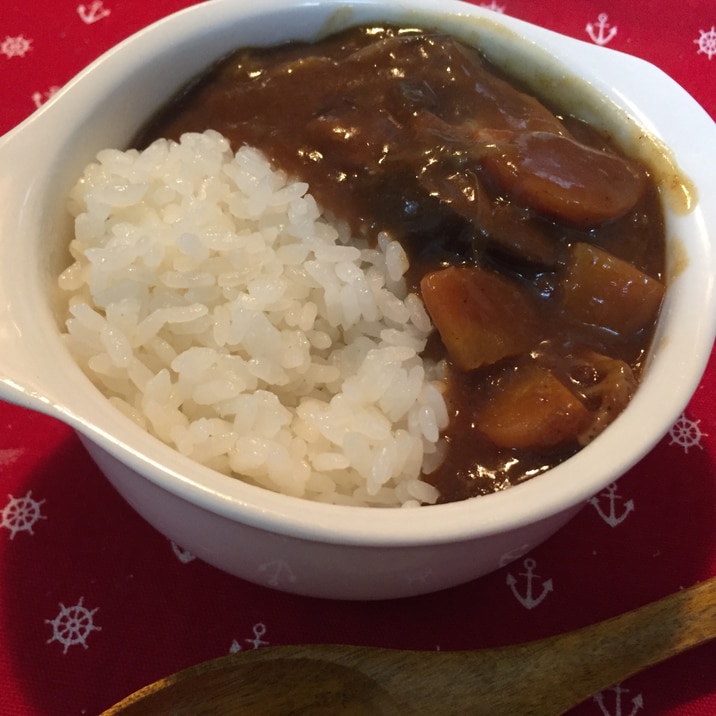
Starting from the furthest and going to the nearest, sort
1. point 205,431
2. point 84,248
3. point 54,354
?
point 84,248
point 205,431
point 54,354

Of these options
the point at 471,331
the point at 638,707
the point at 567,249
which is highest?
the point at 567,249

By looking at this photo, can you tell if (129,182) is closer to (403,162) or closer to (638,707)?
(403,162)

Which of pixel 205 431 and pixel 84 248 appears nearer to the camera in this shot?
pixel 205 431

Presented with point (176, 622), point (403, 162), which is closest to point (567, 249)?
point (403, 162)

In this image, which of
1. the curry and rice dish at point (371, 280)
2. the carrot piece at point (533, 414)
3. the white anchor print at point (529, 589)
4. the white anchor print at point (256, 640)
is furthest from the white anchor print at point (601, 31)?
the white anchor print at point (256, 640)

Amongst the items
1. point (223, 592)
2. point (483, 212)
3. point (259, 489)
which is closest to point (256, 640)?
point (223, 592)

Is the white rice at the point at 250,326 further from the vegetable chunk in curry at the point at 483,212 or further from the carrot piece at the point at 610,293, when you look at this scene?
the carrot piece at the point at 610,293
